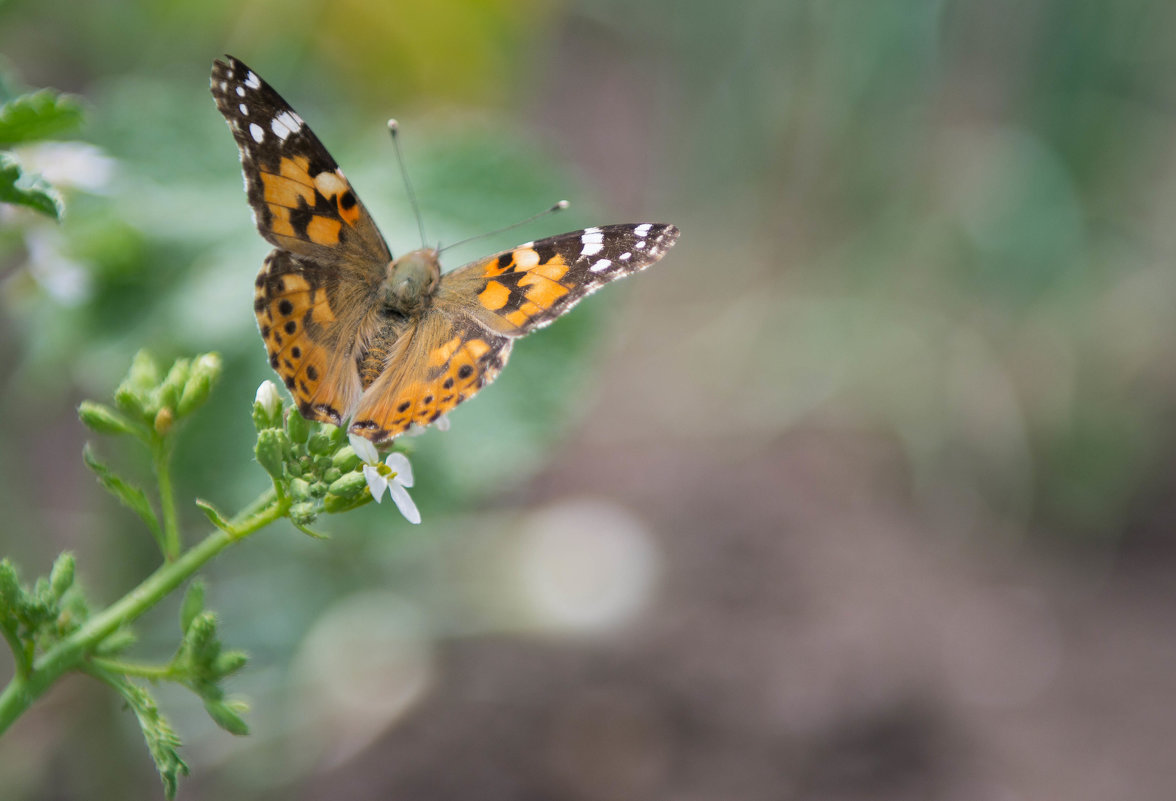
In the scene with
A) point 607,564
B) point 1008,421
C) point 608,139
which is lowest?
point 607,564

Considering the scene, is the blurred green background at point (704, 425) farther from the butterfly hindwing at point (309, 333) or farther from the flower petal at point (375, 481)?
the flower petal at point (375, 481)

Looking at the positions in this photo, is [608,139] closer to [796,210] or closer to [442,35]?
[796,210]

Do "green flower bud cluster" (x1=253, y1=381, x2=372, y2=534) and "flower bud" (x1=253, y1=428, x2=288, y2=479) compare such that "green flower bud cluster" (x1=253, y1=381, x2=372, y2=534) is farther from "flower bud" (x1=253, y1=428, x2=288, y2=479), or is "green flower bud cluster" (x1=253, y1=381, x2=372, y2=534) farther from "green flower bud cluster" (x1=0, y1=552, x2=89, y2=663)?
"green flower bud cluster" (x1=0, y1=552, x2=89, y2=663)

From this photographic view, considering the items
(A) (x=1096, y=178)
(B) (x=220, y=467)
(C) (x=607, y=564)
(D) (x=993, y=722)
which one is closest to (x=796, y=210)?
(A) (x=1096, y=178)

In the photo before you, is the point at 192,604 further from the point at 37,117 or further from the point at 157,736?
the point at 37,117

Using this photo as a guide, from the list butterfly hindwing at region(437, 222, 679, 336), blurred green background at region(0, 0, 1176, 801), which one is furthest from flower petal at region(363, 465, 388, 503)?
blurred green background at region(0, 0, 1176, 801)

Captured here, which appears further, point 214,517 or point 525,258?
point 525,258

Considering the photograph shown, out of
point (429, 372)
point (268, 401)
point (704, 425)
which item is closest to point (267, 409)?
point (268, 401)
